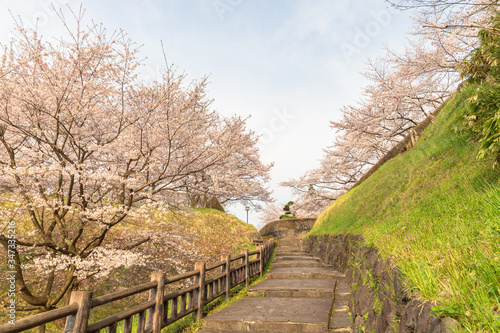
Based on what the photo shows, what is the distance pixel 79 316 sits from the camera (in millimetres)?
3316

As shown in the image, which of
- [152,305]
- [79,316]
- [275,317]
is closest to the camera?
[79,316]

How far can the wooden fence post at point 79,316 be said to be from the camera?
3.27m

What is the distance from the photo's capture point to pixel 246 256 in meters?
9.58

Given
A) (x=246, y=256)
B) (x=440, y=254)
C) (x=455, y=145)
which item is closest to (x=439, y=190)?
(x=455, y=145)

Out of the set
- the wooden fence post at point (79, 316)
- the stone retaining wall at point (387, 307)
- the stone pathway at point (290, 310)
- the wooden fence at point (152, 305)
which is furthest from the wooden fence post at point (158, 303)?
the stone retaining wall at point (387, 307)

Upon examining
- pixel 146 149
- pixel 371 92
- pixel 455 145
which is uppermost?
pixel 371 92

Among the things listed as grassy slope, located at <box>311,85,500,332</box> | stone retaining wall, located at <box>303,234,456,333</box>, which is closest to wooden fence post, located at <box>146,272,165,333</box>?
stone retaining wall, located at <box>303,234,456,333</box>

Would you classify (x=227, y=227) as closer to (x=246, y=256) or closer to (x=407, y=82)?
(x=246, y=256)

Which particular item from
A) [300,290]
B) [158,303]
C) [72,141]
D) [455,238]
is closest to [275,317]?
[300,290]

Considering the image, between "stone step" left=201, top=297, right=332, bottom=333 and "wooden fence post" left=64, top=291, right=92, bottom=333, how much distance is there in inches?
118

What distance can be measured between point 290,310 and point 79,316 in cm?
432

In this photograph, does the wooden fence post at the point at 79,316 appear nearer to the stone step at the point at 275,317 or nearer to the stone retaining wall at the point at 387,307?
the stone step at the point at 275,317

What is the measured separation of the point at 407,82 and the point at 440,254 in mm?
14256

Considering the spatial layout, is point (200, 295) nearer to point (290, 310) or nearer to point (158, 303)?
point (158, 303)
